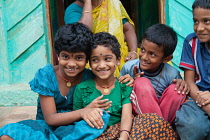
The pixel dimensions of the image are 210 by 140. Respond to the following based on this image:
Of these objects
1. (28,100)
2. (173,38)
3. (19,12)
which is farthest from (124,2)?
(173,38)

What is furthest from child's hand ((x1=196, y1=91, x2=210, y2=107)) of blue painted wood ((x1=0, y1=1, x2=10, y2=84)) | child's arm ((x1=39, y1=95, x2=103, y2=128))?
blue painted wood ((x1=0, y1=1, x2=10, y2=84))

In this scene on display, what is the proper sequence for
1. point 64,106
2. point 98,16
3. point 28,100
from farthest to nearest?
point 28,100
point 98,16
point 64,106

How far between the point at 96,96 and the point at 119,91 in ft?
0.63

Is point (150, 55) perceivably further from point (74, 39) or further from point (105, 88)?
point (74, 39)

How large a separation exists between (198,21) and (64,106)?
127cm

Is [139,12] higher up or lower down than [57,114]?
higher up

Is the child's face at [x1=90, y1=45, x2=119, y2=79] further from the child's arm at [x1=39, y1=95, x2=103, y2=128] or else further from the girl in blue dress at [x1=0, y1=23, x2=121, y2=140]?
the child's arm at [x1=39, y1=95, x2=103, y2=128]

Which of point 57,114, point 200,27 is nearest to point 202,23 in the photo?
point 200,27

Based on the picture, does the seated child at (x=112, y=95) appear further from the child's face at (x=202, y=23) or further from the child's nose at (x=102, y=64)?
the child's face at (x=202, y=23)

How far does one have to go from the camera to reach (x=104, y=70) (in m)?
2.09

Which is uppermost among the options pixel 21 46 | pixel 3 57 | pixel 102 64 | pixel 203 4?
pixel 203 4

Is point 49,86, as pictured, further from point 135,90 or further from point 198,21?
point 198,21

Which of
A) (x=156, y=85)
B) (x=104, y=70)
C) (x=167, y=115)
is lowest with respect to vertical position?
(x=167, y=115)

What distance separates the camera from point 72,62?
2053 millimetres
